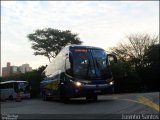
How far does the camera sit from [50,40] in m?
77.2

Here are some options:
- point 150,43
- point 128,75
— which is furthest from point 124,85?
point 150,43

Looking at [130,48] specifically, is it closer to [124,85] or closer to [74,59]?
[124,85]

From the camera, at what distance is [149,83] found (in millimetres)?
70375

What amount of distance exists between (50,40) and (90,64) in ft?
182

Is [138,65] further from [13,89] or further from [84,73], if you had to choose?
[84,73]

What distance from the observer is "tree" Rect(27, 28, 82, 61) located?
76.2 metres

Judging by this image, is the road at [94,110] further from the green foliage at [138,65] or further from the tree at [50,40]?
the tree at [50,40]

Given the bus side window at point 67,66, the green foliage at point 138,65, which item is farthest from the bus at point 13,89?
the bus side window at point 67,66

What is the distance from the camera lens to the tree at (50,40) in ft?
250

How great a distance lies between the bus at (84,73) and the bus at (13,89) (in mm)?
20028

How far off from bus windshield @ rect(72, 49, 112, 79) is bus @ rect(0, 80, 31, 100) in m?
21.6

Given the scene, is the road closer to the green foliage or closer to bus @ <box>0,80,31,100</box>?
bus @ <box>0,80,31,100</box>

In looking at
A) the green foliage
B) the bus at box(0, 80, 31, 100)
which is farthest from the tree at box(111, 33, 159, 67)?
the bus at box(0, 80, 31, 100)

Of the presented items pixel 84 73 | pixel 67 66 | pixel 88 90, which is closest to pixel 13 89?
pixel 67 66
